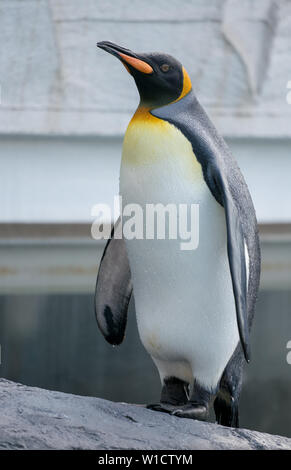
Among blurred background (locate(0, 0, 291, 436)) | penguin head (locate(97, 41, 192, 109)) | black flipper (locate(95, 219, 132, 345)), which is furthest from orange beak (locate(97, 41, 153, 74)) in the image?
blurred background (locate(0, 0, 291, 436))

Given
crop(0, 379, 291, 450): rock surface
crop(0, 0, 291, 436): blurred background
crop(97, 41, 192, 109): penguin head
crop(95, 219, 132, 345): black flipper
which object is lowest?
crop(0, 379, 291, 450): rock surface

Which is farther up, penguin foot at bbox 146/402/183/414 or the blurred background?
the blurred background

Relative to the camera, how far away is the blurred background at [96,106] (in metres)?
3.37

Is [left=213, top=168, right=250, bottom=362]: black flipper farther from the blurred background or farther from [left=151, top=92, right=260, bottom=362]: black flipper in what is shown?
the blurred background

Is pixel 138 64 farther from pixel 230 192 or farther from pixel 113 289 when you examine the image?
pixel 113 289

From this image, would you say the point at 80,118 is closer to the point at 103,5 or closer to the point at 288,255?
the point at 103,5

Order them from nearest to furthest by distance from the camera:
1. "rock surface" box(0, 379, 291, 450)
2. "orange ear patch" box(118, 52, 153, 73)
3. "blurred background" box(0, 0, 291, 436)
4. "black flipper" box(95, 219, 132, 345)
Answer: "rock surface" box(0, 379, 291, 450), "orange ear patch" box(118, 52, 153, 73), "black flipper" box(95, 219, 132, 345), "blurred background" box(0, 0, 291, 436)

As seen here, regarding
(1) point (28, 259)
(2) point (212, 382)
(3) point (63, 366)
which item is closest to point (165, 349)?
(2) point (212, 382)

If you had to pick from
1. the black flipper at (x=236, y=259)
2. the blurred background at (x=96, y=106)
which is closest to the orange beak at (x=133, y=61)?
the black flipper at (x=236, y=259)

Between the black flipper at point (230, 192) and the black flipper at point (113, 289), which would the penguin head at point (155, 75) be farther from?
the black flipper at point (113, 289)

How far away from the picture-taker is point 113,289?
1.05m

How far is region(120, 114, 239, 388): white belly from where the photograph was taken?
889 mm

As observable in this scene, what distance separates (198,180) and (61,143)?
258cm

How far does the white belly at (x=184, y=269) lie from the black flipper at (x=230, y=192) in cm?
2
